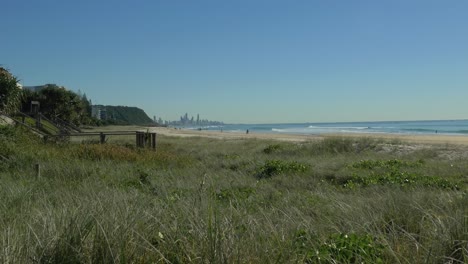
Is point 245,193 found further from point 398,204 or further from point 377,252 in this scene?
point 377,252

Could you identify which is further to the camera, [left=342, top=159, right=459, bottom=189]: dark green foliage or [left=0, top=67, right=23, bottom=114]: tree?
[left=0, top=67, right=23, bottom=114]: tree

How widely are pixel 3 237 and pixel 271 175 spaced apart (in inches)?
329

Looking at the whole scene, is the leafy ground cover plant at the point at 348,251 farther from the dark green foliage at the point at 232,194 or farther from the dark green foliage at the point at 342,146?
the dark green foliage at the point at 342,146

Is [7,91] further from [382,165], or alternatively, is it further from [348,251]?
[348,251]

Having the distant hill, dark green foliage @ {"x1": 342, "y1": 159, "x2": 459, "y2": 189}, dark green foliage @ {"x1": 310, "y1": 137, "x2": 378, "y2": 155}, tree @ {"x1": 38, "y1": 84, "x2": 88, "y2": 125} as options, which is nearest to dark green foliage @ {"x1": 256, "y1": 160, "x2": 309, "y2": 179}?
dark green foliage @ {"x1": 342, "y1": 159, "x2": 459, "y2": 189}

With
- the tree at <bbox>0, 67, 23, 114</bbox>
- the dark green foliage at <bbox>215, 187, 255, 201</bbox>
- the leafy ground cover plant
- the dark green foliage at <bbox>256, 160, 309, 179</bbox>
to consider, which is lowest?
the dark green foliage at <bbox>256, 160, 309, 179</bbox>

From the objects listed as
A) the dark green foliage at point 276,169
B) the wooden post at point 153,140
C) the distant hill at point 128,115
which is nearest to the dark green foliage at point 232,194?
the dark green foliage at point 276,169

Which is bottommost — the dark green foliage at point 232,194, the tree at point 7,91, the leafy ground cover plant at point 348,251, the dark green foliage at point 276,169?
the dark green foliage at point 276,169

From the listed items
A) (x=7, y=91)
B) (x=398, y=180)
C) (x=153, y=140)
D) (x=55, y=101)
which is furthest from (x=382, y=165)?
(x=55, y=101)

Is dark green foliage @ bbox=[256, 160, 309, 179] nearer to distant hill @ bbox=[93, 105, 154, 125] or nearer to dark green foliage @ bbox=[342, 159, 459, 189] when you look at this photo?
dark green foliage @ bbox=[342, 159, 459, 189]

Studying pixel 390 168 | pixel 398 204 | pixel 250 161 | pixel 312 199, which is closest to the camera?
pixel 398 204

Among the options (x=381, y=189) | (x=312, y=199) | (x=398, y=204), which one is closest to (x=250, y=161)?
(x=381, y=189)

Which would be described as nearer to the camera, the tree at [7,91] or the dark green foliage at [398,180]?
the dark green foliage at [398,180]

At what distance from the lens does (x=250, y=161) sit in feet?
46.7
